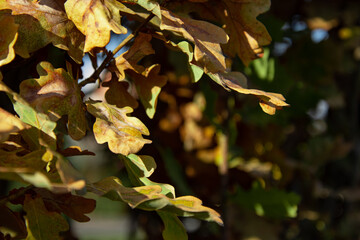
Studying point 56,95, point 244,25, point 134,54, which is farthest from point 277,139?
point 56,95

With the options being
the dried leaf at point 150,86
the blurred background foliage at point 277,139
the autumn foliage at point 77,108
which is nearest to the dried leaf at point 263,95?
the autumn foliage at point 77,108

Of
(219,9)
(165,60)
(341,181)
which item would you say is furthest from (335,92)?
(219,9)

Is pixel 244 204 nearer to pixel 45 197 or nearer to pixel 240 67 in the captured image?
pixel 240 67

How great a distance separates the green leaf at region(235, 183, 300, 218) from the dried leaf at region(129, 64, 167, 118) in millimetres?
601

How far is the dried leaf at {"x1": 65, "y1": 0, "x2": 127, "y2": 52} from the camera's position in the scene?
0.55 m

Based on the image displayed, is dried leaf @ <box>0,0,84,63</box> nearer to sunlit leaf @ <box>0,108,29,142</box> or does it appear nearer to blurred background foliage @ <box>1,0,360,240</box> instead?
sunlit leaf @ <box>0,108,29,142</box>

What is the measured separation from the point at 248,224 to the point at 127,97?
2.78ft

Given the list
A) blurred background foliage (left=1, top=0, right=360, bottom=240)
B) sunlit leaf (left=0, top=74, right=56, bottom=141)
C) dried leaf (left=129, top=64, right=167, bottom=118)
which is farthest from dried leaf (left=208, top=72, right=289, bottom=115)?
blurred background foliage (left=1, top=0, right=360, bottom=240)

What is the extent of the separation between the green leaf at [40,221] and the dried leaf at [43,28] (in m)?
0.19

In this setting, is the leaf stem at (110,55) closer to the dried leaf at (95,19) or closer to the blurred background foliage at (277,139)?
the dried leaf at (95,19)

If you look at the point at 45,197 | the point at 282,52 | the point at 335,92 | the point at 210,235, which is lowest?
the point at 210,235

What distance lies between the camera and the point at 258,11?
738 mm

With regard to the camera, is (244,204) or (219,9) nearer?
(219,9)

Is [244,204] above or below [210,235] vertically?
above
